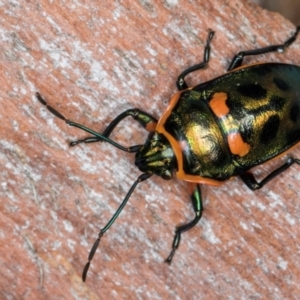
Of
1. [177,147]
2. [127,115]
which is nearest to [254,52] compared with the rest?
[177,147]

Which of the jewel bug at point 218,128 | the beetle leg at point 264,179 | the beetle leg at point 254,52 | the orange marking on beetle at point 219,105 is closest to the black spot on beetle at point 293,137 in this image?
the jewel bug at point 218,128

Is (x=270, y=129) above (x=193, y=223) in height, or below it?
above

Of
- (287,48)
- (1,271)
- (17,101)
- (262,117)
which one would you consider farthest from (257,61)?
(1,271)

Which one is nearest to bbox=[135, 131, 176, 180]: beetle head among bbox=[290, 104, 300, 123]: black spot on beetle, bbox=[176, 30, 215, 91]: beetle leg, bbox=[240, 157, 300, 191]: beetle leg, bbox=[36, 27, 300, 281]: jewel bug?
bbox=[36, 27, 300, 281]: jewel bug

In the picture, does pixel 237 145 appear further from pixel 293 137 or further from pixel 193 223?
pixel 193 223

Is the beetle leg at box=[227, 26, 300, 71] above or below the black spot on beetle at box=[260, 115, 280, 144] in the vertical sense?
above

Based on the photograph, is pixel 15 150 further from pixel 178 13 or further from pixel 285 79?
pixel 285 79

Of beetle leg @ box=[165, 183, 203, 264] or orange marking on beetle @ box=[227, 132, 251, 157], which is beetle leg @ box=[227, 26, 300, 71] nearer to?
orange marking on beetle @ box=[227, 132, 251, 157]
